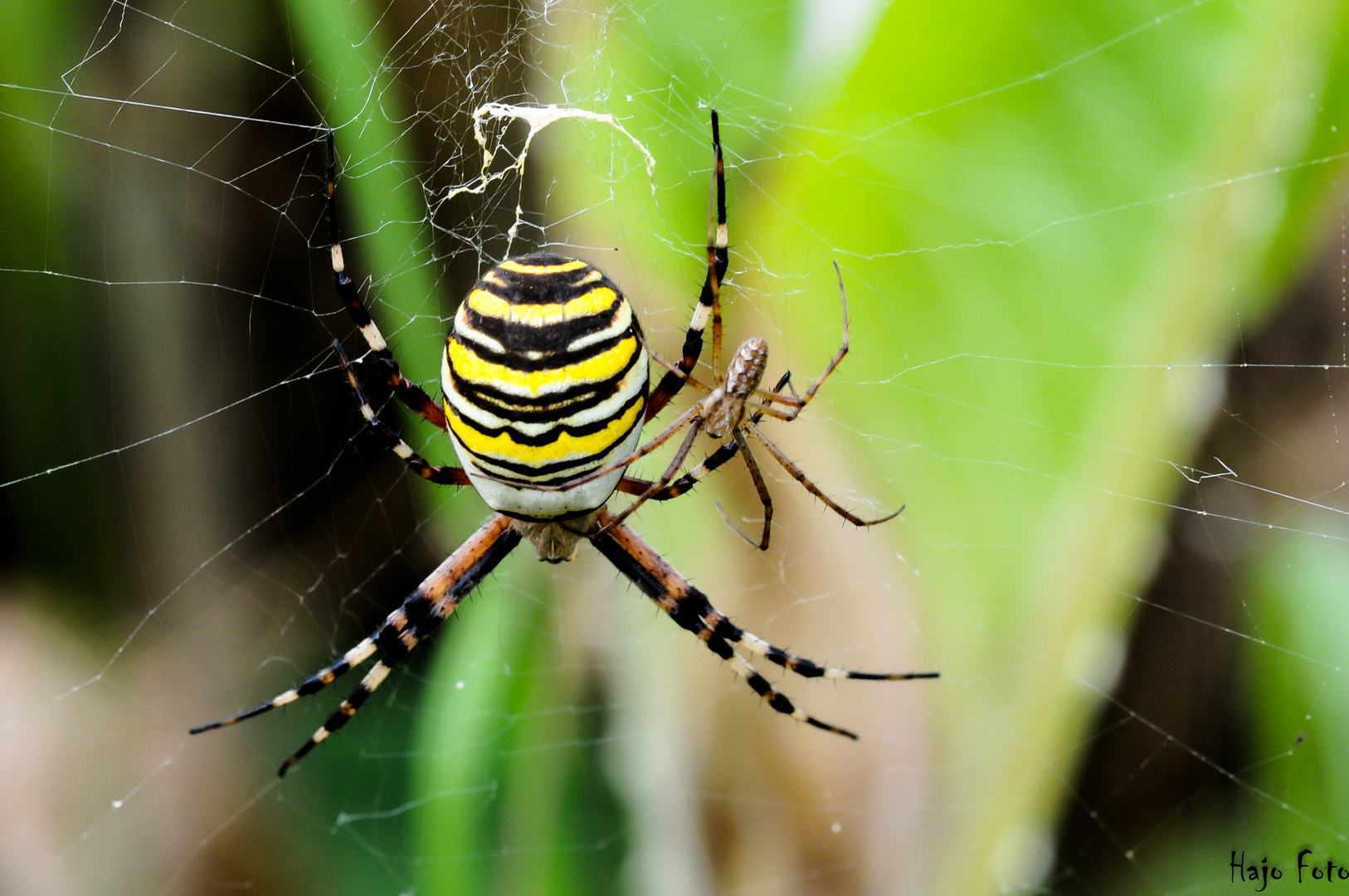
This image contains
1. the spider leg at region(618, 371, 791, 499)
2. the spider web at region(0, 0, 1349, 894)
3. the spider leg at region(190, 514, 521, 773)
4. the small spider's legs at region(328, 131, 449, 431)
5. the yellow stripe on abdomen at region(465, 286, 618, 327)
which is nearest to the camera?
the yellow stripe on abdomen at region(465, 286, 618, 327)

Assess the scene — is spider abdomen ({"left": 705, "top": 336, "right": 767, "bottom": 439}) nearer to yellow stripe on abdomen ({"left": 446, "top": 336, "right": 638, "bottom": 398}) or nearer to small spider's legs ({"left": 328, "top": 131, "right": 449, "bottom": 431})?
yellow stripe on abdomen ({"left": 446, "top": 336, "right": 638, "bottom": 398})

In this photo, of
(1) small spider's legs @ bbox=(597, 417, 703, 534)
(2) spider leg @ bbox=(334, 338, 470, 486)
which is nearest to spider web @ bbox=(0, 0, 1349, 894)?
(1) small spider's legs @ bbox=(597, 417, 703, 534)

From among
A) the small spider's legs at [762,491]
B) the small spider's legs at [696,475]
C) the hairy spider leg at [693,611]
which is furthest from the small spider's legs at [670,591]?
the small spider's legs at [762,491]

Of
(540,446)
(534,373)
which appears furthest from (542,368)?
(540,446)

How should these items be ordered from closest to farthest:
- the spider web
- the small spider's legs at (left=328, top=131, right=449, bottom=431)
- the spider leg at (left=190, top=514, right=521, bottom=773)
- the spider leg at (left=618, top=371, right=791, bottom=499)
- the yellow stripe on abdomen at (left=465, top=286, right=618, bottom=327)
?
the yellow stripe on abdomen at (left=465, top=286, right=618, bottom=327)
the spider web
the small spider's legs at (left=328, top=131, right=449, bottom=431)
the spider leg at (left=618, top=371, right=791, bottom=499)
the spider leg at (left=190, top=514, right=521, bottom=773)

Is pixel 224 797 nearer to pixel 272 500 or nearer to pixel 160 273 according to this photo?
pixel 272 500

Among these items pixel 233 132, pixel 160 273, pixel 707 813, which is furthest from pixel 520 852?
pixel 233 132
